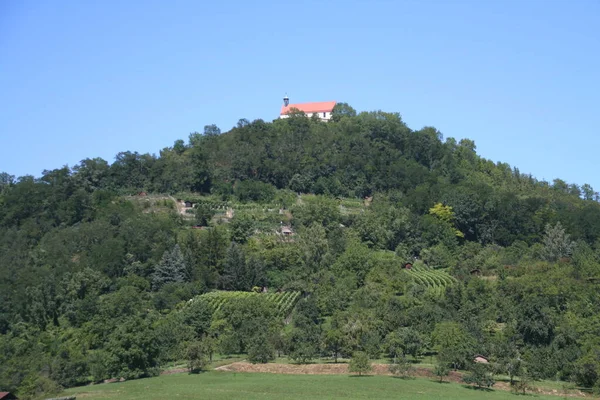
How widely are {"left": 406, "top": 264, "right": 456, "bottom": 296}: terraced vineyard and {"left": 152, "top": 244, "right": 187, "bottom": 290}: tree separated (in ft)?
66.5

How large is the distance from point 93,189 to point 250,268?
96.2ft

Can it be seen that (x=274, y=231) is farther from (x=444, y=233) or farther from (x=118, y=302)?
(x=118, y=302)

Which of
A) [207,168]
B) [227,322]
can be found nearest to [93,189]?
[207,168]

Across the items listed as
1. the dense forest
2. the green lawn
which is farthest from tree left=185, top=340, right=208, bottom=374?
the green lawn

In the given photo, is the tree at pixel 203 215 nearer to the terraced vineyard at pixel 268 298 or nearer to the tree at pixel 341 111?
the terraced vineyard at pixel 268 298

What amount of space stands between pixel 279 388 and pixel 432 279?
29.0 m

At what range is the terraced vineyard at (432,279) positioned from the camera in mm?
66444

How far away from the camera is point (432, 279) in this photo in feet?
231

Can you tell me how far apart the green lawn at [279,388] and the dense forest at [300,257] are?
105 inches

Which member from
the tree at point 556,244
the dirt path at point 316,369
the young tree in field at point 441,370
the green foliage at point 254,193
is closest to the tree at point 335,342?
the dirt path at point 316,369

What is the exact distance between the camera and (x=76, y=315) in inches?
2534

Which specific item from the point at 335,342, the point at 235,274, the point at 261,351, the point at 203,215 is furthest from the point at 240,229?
the point at 261,351

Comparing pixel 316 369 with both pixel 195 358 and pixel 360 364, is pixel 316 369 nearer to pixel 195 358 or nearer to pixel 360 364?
pixel 360 364

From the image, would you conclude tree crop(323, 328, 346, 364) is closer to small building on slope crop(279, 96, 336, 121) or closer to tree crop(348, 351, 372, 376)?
tree crop(348, 351, 372, 376)
